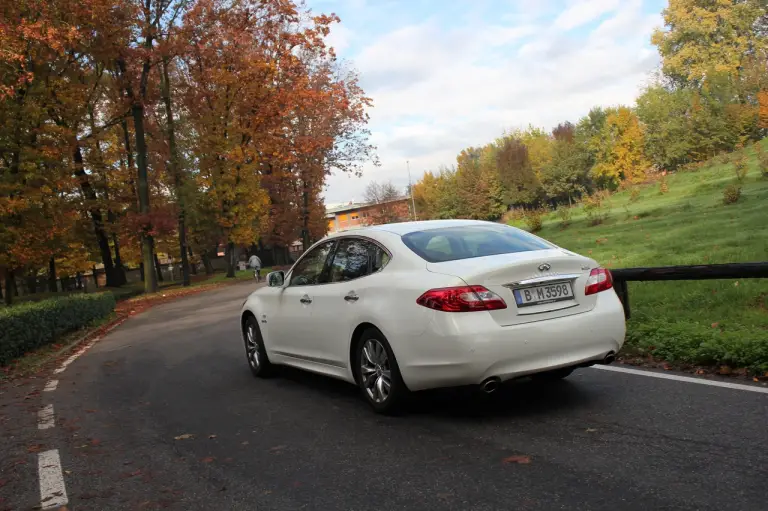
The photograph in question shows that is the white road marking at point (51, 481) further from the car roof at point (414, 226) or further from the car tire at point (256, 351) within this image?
the car roof at point (414, 226)

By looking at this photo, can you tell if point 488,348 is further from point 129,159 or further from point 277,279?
point 129,159

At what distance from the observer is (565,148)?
84.6 m

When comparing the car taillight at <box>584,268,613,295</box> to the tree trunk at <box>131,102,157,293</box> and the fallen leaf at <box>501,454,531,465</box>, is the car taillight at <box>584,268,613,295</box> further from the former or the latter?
the tree trunk at <box>131,102,157,293</box>

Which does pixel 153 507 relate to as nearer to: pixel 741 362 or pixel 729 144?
pixel 741 362

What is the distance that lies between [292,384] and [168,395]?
4.65ft

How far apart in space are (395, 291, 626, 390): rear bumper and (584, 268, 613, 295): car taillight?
20 cm

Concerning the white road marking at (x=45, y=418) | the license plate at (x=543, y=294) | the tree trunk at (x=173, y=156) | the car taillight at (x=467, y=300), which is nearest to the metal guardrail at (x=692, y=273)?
the license plate at (x=543, y=294)

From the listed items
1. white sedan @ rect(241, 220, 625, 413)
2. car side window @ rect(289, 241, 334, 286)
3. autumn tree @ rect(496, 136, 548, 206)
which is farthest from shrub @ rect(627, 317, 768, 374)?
autumn tree @ rect(496, 136, 548, 206)

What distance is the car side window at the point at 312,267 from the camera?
6.96m

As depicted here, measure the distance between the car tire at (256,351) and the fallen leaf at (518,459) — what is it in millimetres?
4200

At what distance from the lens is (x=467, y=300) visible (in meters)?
5.03

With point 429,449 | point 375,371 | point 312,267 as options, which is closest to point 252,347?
point 312,267

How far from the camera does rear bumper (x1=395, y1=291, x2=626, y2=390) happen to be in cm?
497

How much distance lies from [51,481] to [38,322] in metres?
10.6
